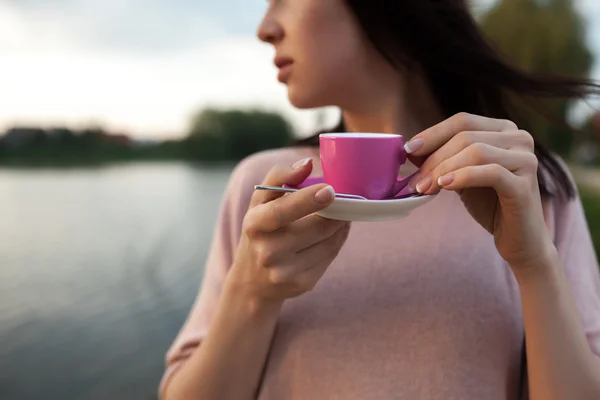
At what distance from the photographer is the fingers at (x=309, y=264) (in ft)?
2.02

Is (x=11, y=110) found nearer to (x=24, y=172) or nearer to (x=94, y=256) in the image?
(x=24, y=172)

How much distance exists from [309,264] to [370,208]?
15 cm

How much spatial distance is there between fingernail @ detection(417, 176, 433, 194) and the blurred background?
2.31 ft

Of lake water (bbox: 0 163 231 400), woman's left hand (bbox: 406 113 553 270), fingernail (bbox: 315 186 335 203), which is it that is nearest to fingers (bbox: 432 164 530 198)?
woman's left hand (bbox: 406 113 553 270)

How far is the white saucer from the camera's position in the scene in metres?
0.50

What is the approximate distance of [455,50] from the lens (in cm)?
81

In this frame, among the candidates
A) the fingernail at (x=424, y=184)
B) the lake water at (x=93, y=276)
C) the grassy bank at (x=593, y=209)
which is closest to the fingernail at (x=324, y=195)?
the fingernail at (x=424, y=184)

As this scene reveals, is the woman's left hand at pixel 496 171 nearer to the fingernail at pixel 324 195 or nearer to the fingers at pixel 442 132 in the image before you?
the fingers at pixel 442 132

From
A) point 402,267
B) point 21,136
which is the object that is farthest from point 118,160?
point 402,267

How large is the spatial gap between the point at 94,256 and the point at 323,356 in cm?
94

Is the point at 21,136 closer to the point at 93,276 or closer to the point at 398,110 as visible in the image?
the point at 93,276

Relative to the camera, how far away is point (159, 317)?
1451 mm

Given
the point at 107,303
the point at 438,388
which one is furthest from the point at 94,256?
the point at 438,388

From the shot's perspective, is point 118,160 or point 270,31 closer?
point 270,31
